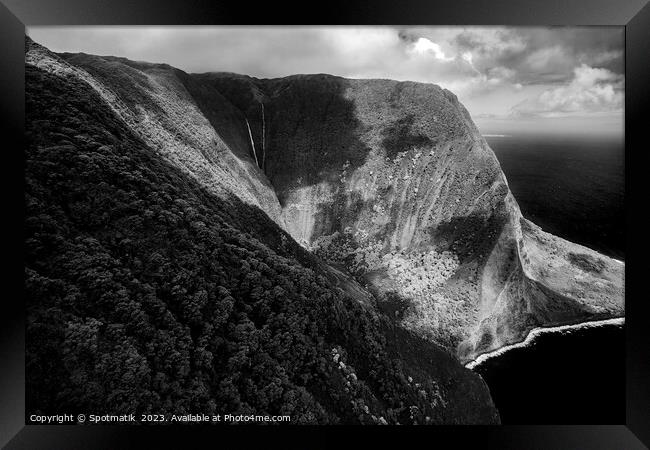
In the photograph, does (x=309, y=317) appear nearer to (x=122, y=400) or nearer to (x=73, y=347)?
(x=122, y=400)

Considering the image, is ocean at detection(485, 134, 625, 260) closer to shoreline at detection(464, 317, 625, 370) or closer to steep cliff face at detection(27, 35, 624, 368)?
steep cliff face at detection(27, 35, 624, 368)

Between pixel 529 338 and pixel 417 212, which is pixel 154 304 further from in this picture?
pixel 529 338

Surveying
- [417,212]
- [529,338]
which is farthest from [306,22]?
[529,338]

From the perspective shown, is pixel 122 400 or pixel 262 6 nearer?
pixel 122 400

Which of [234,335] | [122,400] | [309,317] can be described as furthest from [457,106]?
[122,400]

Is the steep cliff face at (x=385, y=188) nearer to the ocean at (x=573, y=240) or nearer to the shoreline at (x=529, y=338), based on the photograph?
the shoreline at (x=529, y=338)

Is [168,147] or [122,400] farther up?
[168,147]
